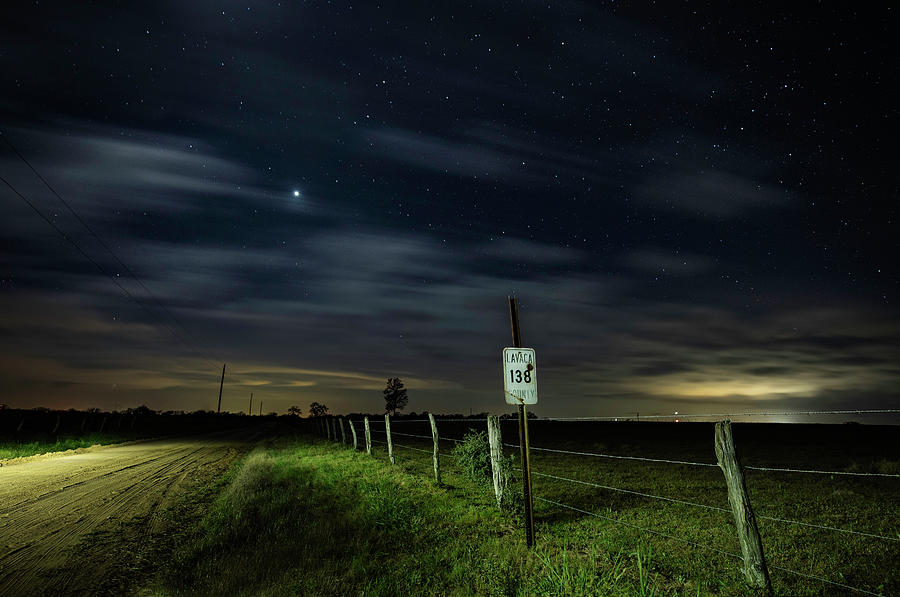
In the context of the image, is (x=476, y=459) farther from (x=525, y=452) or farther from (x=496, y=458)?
(x=525, y=452)

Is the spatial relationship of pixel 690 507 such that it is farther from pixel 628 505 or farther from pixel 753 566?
pixel 753 566

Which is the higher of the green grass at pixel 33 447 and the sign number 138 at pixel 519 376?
the sign number 138 at pixel 519 376

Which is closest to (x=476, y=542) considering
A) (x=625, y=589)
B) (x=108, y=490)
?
(x=625, y=589)

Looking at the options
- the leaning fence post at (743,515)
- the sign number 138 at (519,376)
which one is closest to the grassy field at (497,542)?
the leaning fence post at (743,515)

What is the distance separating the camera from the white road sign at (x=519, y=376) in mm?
7469

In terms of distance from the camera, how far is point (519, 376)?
7.56 metres

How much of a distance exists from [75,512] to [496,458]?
26.4 ft

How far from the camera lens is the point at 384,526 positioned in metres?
8.06

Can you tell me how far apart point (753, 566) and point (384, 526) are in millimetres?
5187

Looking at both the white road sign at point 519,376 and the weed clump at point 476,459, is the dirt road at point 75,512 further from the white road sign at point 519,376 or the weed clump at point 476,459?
the weed clump at point 476,459

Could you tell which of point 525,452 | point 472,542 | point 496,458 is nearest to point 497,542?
point 472,542

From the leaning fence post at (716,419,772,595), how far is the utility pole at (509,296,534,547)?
2.51 m

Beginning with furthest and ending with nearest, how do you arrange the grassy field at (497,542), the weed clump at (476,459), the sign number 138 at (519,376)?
the weed clump at (476,459), the sign number 138 at (519,376), the grassy field at (497,542)

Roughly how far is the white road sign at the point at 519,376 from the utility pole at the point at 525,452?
0.44 ft
